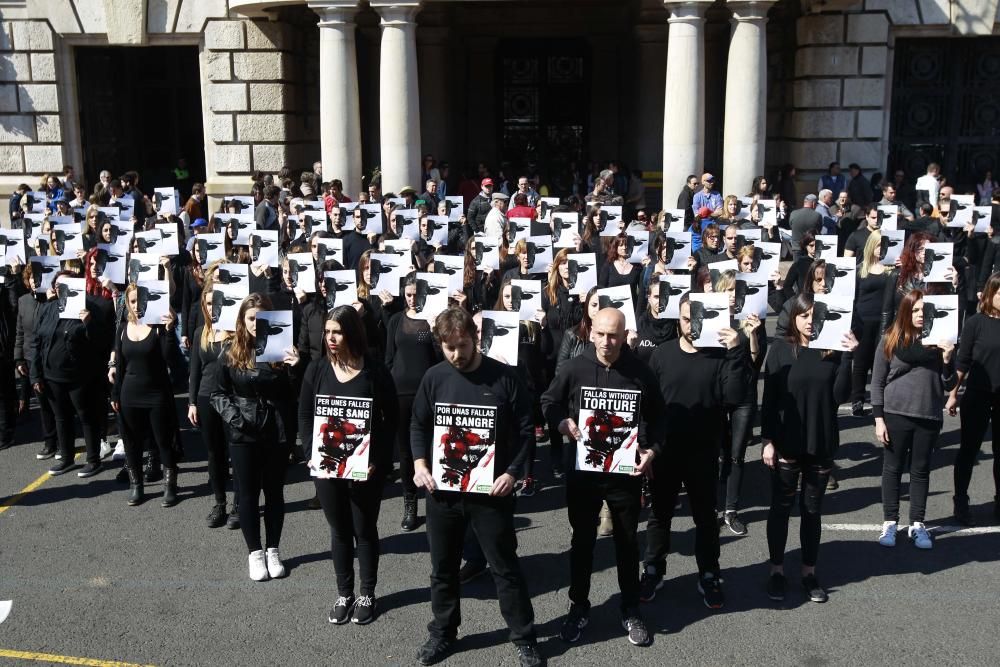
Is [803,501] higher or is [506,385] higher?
[506,385]

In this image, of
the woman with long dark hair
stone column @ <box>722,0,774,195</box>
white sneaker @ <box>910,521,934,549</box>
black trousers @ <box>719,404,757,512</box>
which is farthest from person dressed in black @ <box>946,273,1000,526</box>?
stone column @ <box>722,0,774,195</box>

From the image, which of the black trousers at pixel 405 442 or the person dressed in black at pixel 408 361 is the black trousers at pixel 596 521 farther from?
the person dressed in black at pixel 408 361

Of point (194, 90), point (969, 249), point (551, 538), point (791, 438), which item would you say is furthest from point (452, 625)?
point (194, 90)

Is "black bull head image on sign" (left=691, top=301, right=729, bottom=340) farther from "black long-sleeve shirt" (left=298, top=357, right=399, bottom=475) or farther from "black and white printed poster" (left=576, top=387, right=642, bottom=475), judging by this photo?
"black long-sleeve shirt" (left=298, top=357, right=399, bottom=475)

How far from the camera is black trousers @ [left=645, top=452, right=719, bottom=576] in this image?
612 cm

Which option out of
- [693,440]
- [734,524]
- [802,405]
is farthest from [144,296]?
[802,405]

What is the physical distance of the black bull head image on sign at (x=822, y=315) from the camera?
6.17 metres

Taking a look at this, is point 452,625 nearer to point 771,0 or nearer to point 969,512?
point 969,512

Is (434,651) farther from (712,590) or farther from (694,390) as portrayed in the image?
(694,390)

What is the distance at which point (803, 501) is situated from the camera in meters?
6.25

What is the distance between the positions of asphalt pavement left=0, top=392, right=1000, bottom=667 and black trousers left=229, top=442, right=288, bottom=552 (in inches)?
12.5

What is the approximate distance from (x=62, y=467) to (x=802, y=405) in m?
6.27

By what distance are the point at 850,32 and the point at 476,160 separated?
926 centimetres

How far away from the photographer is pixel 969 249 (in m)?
12.8
